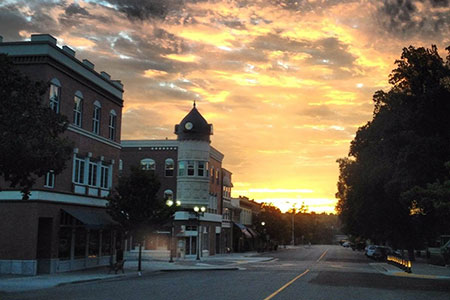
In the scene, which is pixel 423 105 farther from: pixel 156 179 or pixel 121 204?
pixel 121 204

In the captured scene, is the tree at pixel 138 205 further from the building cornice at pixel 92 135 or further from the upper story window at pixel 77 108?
the upper story window at pixel 77 108

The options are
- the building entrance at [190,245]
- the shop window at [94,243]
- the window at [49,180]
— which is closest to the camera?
the window at [49,180]

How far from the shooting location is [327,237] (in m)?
182

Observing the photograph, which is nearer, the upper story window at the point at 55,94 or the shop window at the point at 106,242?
the upper story window at the point at 55,94

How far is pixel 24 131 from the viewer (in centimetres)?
1780

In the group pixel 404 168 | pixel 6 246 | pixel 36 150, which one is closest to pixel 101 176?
pixel 6 246

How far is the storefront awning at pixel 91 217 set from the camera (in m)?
29.8

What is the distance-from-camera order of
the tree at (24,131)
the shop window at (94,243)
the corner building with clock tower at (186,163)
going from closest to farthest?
1. the tree at (24,131)
2. the shop window at (94,243)
3. the corner building with clock tower at (186,163)

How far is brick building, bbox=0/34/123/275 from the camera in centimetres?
2675

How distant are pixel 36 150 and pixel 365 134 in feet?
99.9

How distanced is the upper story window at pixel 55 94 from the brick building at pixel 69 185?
0.01 metres

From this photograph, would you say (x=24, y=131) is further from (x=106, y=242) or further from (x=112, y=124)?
Result: (x=106, y=242)

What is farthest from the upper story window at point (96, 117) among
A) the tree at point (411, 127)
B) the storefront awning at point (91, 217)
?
the tree at point (411, 127)

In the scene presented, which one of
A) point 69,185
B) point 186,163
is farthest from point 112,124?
point 186,163
